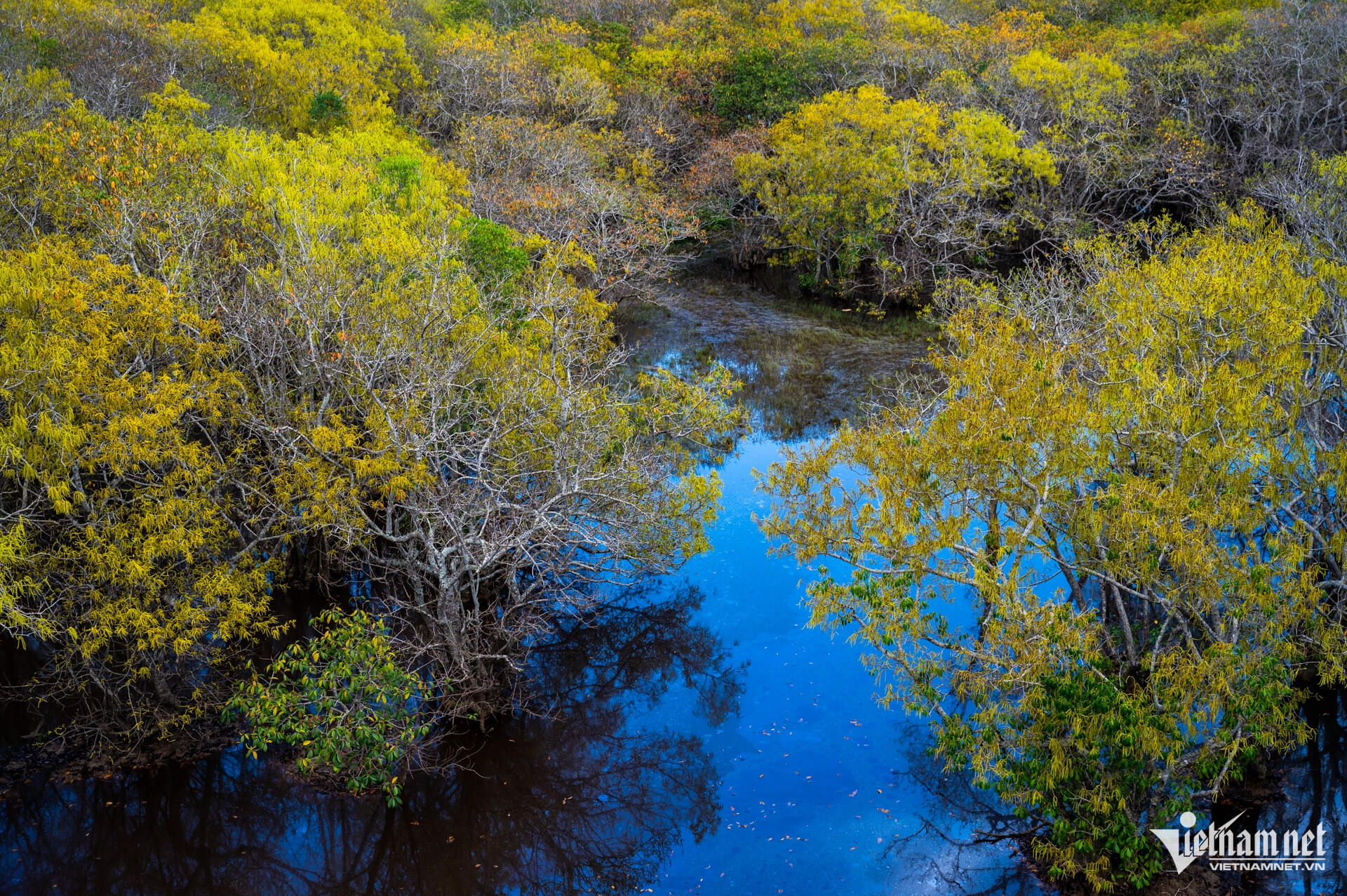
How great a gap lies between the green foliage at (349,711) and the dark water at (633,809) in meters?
0.82

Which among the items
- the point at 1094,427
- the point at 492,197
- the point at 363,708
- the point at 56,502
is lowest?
the point at 363,708

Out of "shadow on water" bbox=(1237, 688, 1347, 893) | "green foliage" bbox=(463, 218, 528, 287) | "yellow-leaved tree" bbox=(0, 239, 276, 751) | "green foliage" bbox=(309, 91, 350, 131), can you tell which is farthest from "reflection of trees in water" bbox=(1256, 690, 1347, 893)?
"green foliage" bbox=(309, 91, 350, 131)

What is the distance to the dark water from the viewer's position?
13.5 m

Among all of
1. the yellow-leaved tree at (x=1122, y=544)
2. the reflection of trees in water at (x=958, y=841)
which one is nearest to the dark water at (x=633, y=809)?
the reflection of trees in water at (x=958, y=841)

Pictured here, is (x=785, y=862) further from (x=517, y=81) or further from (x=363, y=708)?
(x=517, y=81)

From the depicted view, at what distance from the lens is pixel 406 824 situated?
14617 mm

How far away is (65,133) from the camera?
1894 centimetres

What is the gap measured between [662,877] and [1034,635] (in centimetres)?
624

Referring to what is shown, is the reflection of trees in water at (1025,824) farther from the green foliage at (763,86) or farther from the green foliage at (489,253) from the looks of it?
the green foliage at (763,86)

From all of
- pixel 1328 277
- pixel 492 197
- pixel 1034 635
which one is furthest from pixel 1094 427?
pixel 492 197

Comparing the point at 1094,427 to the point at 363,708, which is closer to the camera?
the point at 1094,427

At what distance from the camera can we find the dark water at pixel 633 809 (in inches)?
532

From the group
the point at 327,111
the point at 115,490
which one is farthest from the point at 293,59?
the point at 115,490

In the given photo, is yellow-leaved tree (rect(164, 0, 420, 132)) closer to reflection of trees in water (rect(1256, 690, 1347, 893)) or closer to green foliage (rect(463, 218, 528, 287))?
green foliage (rect(463, 218, 528, 287))
